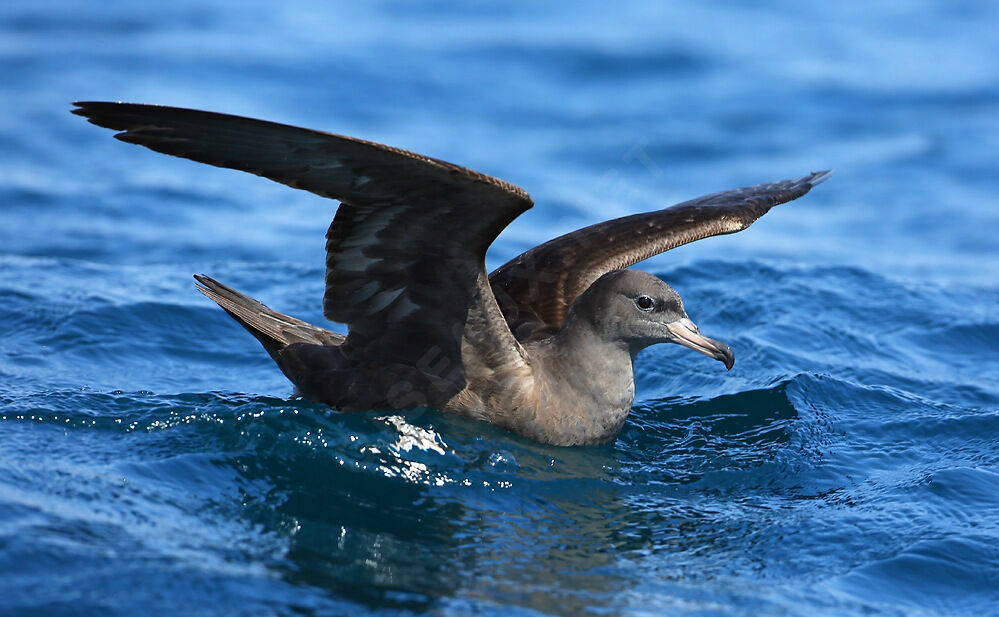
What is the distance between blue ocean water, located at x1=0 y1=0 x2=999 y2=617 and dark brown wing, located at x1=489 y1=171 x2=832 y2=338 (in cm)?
94

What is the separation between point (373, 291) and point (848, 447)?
3097 millimetres

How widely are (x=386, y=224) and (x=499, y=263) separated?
222 inches

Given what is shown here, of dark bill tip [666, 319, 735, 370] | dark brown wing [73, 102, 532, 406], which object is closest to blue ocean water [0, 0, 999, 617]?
dark brown wing [73, 102, 532, 406]

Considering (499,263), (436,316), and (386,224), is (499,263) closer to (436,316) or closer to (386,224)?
(436,316)

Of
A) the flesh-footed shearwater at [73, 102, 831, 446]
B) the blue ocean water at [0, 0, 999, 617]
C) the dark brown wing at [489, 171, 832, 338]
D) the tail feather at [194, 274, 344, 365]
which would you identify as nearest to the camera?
the blue ocean water at [0, 0, 999, 617]

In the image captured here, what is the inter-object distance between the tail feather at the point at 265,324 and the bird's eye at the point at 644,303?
5.76 feet

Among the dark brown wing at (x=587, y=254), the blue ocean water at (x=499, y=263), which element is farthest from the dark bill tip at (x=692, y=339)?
the dark brown wing at (x=587, y=254)

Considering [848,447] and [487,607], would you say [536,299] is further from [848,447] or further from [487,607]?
[487,607]

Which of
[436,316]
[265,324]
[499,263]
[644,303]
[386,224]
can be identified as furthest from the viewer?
[499,263]

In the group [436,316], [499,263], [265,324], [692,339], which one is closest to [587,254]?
[692,339]

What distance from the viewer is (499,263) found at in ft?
39.0

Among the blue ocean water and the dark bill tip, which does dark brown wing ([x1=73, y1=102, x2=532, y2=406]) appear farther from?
the dark bill tip

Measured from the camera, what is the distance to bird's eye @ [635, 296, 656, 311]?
697 centimetres

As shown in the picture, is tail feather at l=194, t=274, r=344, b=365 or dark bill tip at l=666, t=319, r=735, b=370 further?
tail feather at l=194, t=274, r=344, b=365
